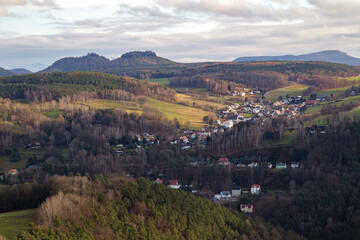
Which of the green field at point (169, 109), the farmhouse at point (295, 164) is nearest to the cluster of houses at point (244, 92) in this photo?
the green field at point (169, 109)

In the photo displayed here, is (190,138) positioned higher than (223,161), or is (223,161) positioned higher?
(190,138)

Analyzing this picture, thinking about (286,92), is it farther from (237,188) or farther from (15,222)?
(15,222)

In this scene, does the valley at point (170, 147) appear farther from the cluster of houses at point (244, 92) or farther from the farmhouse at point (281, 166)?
the cluster of houses at point (244, 92)

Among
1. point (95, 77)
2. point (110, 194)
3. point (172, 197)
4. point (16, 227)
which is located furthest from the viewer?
point (95, 77)

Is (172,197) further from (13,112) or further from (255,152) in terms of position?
(13,112)

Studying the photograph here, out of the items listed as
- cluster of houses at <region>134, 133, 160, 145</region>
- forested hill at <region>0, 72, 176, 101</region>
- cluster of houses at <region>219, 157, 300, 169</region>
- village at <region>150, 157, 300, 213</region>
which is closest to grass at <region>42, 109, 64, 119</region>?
forested hill at <region>0, 72, 176, 101</region>

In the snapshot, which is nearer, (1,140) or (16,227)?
(16,227)

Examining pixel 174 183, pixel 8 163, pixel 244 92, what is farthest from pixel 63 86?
pixel 174 183

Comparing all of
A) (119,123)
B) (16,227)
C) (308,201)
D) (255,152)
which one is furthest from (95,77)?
(16,227)
